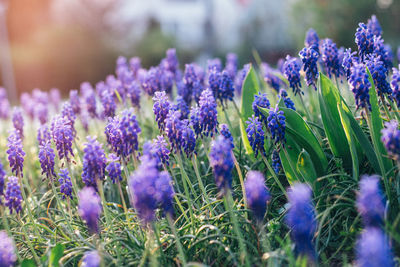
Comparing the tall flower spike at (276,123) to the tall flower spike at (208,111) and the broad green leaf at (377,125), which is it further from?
the broad green leaf at (377,125)

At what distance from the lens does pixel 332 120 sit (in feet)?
11.4

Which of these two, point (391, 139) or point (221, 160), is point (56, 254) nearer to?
point (221, 160)

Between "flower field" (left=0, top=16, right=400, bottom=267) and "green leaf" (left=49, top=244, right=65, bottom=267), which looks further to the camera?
"green leaf" (left=49, top=244, right=65, bottom=267)

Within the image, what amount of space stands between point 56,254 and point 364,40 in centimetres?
286

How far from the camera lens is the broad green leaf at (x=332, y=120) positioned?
3451 millimetres

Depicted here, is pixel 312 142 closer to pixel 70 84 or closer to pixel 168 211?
pixel 168 211

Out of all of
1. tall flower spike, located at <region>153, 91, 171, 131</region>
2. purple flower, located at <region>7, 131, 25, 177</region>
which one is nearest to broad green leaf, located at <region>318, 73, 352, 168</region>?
tall flower spike, located at <region>153, 91, 171, 131</region>

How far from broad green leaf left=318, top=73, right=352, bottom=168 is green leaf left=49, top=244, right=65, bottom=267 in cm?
218

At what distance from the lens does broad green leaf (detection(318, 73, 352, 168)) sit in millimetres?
3451

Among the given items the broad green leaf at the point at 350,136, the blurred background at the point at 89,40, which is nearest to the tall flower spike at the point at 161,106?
the broad green leaf at the point at 350,136

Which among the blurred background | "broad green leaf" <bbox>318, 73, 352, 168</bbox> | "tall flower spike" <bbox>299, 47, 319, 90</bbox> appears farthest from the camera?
the blurred background

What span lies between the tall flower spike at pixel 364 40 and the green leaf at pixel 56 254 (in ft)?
9.04

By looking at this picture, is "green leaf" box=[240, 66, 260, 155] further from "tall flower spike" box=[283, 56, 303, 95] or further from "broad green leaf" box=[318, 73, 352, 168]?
"broad green leaf" box=[318, 73, 352, 168]

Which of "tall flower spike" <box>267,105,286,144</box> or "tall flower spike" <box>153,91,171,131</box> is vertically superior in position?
"tall flower spike" <box>153,91,171,131</box>
